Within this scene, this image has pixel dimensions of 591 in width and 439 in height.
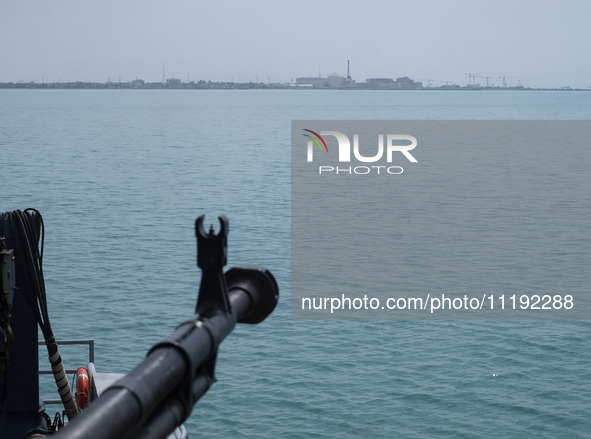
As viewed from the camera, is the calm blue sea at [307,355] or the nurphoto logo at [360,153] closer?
the calm blue sea at [307,355]

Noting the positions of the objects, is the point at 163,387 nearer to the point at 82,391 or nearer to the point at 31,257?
the point at 31,257

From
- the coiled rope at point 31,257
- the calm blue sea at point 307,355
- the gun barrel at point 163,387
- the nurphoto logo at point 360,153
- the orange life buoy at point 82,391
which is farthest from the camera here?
the nurphoto logo at point 360,153

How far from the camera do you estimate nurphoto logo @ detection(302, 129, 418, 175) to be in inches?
4899

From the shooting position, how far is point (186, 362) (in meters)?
3.31

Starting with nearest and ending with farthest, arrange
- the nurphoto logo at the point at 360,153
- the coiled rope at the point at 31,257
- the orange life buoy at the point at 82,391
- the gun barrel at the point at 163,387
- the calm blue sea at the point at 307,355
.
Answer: the gun barrel at the point at 163,387 < the coiled rope at the point at 31,257 < the orange life buoy at the point at 82,391 < the calm blue sea at the point at 307,355 < the nurphoto logo at the point at 360,153

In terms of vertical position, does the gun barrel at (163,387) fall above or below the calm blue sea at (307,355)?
above

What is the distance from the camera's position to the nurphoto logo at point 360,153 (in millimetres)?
124438

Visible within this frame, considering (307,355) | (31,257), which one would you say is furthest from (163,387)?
(307,355)

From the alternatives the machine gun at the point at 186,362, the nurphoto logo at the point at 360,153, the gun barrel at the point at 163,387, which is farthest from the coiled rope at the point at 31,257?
the nurphoto logo at the point at 360,153

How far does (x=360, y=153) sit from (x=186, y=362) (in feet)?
491

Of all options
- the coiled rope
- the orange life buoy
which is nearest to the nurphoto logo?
the orange life buoy

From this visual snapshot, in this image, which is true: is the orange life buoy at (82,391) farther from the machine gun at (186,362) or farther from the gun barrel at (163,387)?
the gun barrel at (163,387)

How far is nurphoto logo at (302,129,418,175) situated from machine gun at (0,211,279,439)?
114 m

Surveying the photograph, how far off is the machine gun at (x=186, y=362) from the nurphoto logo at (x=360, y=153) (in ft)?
375
